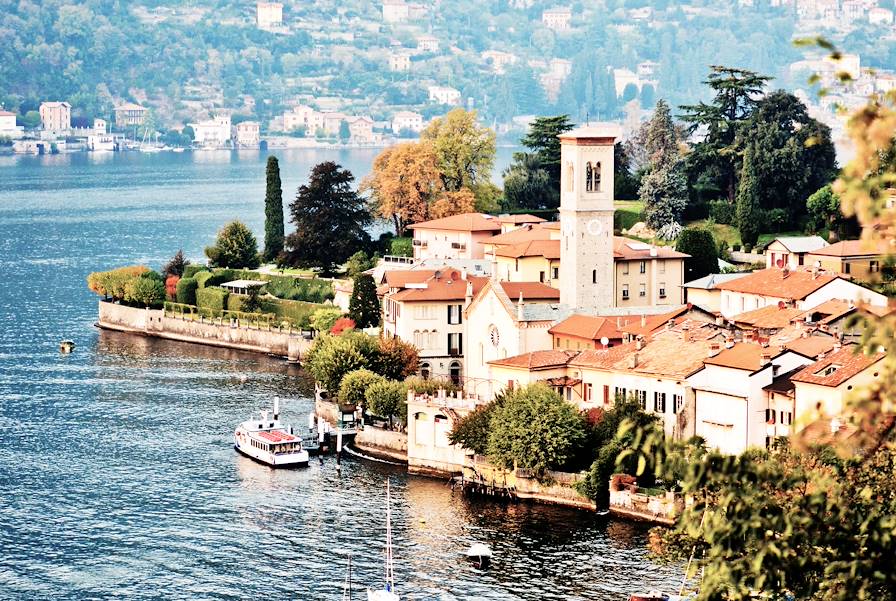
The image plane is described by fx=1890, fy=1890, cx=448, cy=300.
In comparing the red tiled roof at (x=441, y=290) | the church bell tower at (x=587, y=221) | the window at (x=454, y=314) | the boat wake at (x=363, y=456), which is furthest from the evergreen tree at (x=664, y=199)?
the boat wake at (x=363, y=456)

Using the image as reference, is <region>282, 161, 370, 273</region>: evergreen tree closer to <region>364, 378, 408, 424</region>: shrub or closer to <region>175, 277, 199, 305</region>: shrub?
<region>175, 277, 199, 305</region>: shrub

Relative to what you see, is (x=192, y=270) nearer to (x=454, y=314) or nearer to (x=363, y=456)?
(x=454, y=314)

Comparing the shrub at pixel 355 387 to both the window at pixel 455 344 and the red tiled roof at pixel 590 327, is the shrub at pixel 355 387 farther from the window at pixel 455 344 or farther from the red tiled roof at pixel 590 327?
the window at pixel 455 344

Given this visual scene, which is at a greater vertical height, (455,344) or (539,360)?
(539,360)

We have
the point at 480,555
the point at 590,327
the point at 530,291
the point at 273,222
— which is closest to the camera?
the point at 480,555

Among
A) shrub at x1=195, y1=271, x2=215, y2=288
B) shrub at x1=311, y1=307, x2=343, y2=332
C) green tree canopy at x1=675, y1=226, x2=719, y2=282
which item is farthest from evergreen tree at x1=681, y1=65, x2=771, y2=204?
shrub at x1=195, y1=271, x2=215, y2=288

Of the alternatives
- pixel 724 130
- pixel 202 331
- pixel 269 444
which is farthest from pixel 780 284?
pixel 202 331

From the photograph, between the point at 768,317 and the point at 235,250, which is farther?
the point at 235,250
